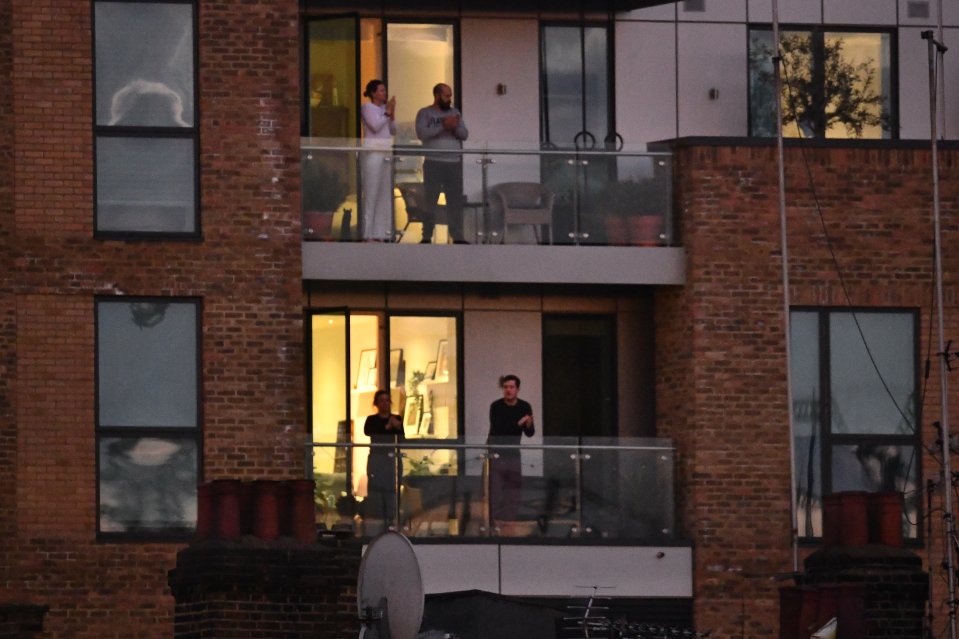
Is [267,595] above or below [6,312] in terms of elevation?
below

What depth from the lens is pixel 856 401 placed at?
2875 cm

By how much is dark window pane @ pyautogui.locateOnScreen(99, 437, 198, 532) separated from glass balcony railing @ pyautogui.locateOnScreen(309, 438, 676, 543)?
130 centimetres

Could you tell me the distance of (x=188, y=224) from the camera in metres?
27.8

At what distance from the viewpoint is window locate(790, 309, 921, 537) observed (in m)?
28.5

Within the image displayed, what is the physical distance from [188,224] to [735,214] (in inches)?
225

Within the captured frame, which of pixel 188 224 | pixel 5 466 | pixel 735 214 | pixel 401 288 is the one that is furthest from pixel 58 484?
pixel 735 214

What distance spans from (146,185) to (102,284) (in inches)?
43.9

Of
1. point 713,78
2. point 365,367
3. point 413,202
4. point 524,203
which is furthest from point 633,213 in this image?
point 365,367

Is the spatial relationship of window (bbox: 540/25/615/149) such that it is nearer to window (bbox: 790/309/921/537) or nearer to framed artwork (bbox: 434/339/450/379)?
framed artwork (bbox: 434/339/450/379)

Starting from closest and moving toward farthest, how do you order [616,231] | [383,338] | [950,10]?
[616,231], [383,338], [950,10]

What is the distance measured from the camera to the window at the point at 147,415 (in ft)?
89.9

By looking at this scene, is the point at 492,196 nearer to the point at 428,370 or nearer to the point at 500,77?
the point at 428,370

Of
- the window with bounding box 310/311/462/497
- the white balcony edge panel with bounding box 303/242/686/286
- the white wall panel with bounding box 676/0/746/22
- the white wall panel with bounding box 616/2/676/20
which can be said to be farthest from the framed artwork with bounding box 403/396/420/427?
the white wall panel with bounding box 676/0/746/22

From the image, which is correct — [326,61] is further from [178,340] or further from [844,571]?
[844,571]
